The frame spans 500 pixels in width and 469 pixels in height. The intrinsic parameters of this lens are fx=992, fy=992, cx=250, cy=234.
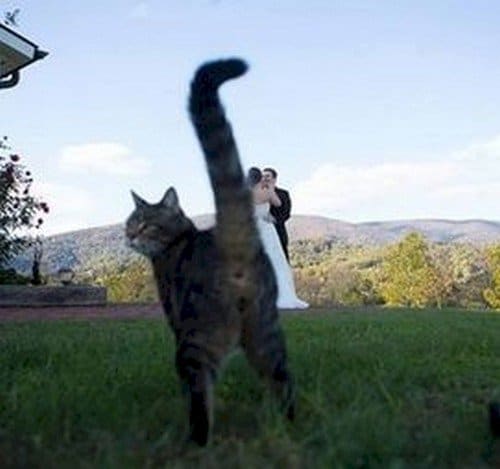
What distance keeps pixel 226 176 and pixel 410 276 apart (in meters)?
23.6

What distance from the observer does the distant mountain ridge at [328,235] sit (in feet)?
70.3

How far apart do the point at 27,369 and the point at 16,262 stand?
13.3 metres

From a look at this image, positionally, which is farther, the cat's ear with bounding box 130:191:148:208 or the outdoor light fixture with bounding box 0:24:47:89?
the outdoor light fixture with bounding box 0:24:47:89

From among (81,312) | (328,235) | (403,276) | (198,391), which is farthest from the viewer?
(328,235)

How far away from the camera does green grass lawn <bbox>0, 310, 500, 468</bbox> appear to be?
363 centimetres

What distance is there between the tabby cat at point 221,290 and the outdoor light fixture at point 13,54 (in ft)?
39.3

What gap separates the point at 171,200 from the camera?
16.2 feet

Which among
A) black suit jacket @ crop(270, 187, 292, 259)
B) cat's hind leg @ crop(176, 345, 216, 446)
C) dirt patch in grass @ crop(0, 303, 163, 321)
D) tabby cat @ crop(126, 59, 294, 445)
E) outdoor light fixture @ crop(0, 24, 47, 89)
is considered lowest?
dirt patch in grass @ crop(0, 303, 163, 321)

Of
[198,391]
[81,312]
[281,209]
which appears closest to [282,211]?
[281,209]

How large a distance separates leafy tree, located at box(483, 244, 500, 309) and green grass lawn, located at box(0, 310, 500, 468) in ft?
60.7

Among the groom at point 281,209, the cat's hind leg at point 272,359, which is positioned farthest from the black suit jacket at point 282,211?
the cat's hind leg at point 272,359

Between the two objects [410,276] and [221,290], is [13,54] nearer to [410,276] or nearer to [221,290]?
[221,290]

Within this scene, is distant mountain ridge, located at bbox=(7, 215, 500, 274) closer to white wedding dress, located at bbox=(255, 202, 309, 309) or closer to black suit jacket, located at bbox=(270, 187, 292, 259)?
white wedding dress, located at bbox=(255, 202, 309, 309)

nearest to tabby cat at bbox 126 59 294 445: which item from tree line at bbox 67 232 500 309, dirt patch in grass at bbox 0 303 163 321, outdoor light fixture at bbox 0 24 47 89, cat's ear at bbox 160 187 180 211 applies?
cat's ear at bbox 160 187 180 211
